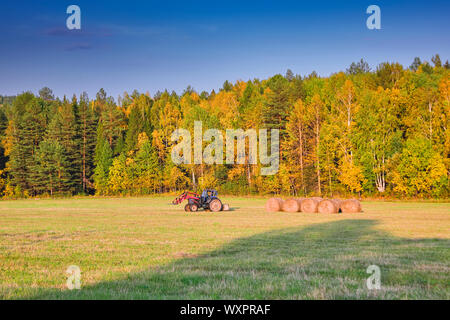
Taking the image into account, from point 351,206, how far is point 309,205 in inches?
114

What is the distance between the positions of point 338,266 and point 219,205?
830 inches

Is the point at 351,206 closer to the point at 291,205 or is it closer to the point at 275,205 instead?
the point at 291,205

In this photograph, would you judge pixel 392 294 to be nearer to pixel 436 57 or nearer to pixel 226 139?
pixel 226 139

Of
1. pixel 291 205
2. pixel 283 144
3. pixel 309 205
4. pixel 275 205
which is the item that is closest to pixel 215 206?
pixel 275 205

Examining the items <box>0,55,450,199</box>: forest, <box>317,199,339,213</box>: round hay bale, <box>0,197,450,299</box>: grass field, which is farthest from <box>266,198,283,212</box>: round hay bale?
<box>0,55,450,199</box>: forest

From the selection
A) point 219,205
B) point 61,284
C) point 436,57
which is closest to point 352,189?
point 219,205

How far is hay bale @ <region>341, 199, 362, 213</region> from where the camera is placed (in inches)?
1120

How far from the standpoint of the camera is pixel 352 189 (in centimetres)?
4916

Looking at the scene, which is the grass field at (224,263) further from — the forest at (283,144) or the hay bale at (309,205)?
the forest at (283,144)

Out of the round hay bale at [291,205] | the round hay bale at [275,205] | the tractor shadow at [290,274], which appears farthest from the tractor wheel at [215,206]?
→ the tractor shadow at [290,274]

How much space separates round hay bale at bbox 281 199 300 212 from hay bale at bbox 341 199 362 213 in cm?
323

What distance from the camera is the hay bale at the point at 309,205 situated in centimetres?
2938
